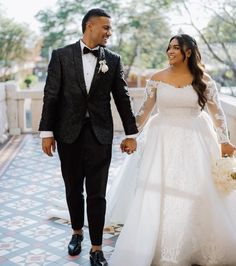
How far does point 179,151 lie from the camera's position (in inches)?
138

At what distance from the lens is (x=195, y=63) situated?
353 centimetres

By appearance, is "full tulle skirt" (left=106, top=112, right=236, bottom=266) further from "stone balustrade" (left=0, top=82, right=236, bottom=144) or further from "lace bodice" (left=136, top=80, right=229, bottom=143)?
"stone balustrade" (left=0, top=82, right=236, bottom=144)

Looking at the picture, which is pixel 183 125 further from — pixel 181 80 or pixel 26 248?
pixel 26 248

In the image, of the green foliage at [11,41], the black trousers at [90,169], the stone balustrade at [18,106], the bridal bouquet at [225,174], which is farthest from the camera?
the green foliage at [11,41]

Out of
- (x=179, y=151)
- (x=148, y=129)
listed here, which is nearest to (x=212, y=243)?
(x=179, y=151)

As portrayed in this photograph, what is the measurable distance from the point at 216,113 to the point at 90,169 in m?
1.12

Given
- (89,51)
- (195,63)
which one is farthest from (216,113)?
(89,51)

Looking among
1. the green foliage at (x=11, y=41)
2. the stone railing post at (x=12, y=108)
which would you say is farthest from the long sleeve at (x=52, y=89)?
the green foliage at (x=11, y=41)

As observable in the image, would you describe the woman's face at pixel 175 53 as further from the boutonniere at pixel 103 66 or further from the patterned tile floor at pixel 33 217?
the patterned tile floor at pixel 33 217

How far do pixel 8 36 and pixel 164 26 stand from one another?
749 centimetres

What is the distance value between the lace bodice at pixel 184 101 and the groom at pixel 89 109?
0.38 metres

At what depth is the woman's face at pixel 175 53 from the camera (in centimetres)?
348

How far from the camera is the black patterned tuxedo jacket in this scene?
125 inches

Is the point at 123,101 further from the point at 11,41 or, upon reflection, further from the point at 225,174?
the point at 11,41
